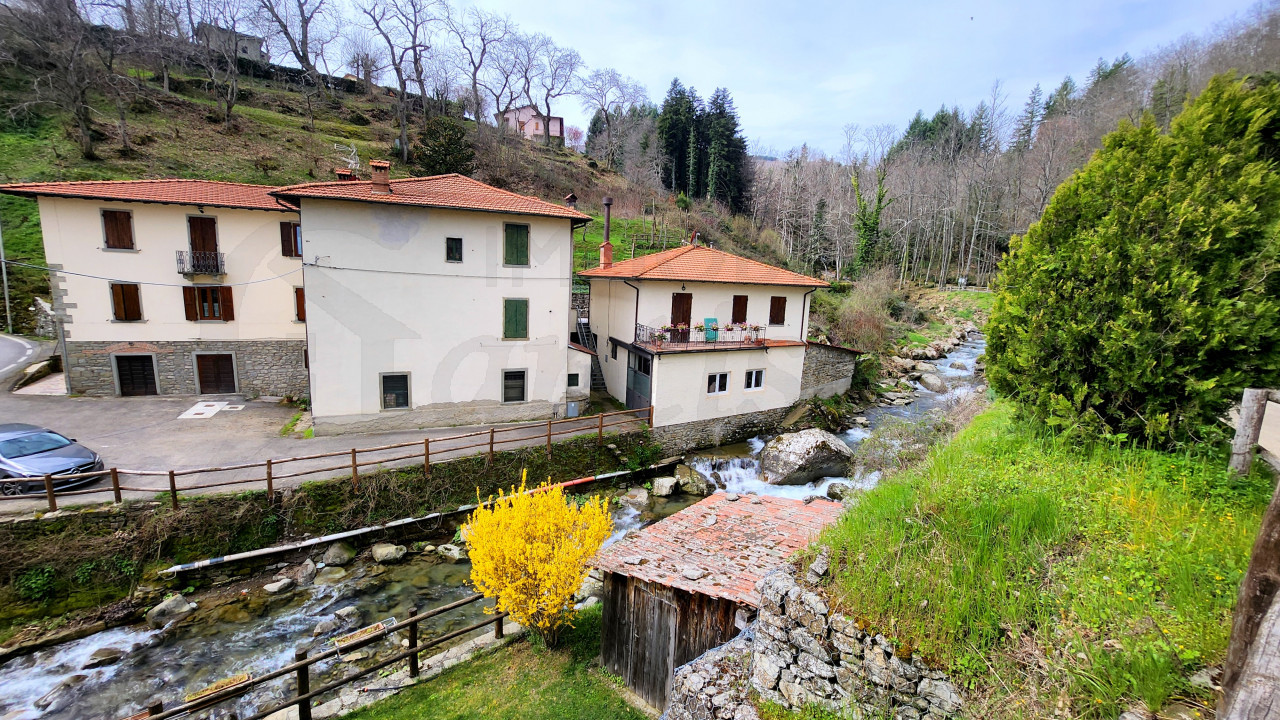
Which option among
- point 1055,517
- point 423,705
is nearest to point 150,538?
point 423,705

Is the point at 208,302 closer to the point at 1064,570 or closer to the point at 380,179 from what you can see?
the point at 380,179

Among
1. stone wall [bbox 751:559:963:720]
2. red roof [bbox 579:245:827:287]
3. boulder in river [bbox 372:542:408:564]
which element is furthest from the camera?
red roof [bbox 579:245:827:287]

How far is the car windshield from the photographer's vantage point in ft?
35.1

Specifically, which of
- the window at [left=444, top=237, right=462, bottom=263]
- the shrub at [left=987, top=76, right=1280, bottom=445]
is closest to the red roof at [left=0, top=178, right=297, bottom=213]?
the window at [left=444, top=237, right=462, bottom=263]

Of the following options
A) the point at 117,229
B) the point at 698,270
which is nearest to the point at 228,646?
the point at 117,229

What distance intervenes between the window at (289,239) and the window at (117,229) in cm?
432

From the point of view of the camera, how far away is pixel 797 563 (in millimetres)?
5285

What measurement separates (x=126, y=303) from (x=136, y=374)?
2.61m

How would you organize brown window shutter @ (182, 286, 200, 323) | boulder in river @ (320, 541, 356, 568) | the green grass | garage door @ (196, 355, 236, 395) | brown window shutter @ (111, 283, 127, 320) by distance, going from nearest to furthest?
the green grass < boulder in river @ (320, 541, 356, 568) < brown window shutter @ (111, 283, 127, 320) < brown window shutter @ (182, 286, 200, 323) < garage door @ (196, 355, 236, 395)

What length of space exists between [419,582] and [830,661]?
33.4 feet

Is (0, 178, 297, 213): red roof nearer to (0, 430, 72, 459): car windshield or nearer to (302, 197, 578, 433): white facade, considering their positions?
(302, 197, 578, 433): white facade

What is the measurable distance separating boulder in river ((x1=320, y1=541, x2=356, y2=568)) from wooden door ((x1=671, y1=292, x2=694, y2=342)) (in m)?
12.6

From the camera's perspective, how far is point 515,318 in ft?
55.4

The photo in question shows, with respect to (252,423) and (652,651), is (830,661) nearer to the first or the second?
(652,651)
